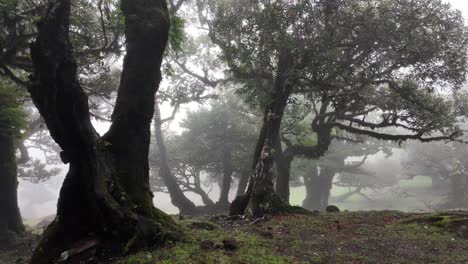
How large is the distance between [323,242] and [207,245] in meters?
3.05

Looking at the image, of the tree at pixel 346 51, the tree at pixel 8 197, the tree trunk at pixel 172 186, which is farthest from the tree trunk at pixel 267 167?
the tree trunk at pixel 172 186

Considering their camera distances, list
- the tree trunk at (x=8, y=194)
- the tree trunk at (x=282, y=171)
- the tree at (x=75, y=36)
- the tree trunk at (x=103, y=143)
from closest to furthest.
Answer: the tree trunk at (x=103, y=143)
the tree at (x=75, y=36)
the tree trunk at (x=8, y=194)
the tree trunk at (x=282, y=171)

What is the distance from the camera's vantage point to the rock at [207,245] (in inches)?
240

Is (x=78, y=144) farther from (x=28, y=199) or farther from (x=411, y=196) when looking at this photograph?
(x=28, y=199)

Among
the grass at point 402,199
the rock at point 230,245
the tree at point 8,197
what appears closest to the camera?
the rock at point 230,245

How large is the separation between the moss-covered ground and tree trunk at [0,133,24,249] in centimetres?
1061

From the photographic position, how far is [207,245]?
6199 mm

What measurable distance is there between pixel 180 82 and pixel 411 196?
44902 mm

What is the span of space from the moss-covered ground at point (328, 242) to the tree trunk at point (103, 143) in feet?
2.65

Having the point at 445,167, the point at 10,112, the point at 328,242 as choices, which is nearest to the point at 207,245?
the point at 328,242

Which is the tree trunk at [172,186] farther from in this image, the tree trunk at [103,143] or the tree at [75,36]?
the tree trunk at [103,143]

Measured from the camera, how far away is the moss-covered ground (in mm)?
5836

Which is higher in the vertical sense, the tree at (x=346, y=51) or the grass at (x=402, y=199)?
the tree at (x=346, y=51)

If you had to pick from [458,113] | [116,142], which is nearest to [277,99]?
[116,142]
